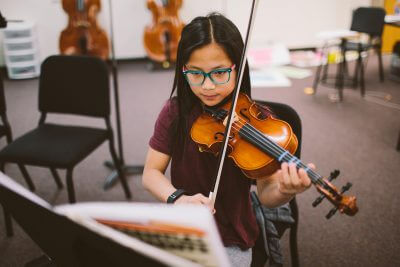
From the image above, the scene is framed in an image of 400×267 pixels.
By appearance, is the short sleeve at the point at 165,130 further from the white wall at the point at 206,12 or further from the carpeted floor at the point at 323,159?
the white wall at the point at 206,12

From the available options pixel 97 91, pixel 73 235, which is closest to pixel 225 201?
pixel 73 235

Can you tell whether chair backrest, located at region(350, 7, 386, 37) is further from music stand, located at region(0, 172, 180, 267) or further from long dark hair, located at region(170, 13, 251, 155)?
music stand, located at region(0, 172, 180, 267)

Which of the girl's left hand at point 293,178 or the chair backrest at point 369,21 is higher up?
the chair backrest at point 369,21

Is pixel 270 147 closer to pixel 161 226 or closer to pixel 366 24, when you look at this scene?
pixel 161 226

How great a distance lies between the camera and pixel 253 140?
1.03 metres

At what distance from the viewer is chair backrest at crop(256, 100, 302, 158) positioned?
4.19 ft

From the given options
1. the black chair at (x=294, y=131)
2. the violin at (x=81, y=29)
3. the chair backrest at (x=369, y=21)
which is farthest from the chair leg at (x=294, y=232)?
the violin at (x=81, y=29)

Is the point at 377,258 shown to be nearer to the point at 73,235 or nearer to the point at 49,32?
the point at 73,235

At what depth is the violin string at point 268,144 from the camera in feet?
2.91

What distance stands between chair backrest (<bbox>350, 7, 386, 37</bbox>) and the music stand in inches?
150

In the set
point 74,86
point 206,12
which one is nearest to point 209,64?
point 74,86

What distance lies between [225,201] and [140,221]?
623 mm

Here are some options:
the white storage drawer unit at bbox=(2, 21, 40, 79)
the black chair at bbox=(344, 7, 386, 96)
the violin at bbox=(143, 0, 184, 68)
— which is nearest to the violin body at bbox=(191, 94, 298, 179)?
the black chair at bbox=(344, 7, 386, 96)

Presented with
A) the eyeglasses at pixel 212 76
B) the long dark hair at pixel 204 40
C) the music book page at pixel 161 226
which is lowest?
the music book page at pixel 161 226
